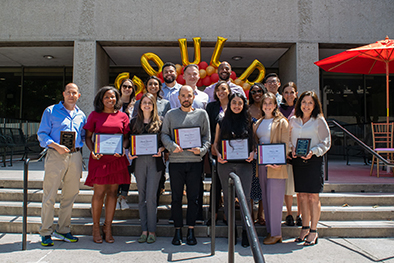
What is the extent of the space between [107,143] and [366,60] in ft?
21.9

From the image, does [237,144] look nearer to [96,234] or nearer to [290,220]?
[290,220]

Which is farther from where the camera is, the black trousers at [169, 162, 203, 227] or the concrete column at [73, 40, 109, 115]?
the concrete column at [73, 40, 109, 115]

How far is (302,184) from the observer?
3967 mm

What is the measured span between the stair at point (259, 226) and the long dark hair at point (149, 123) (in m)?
1.47

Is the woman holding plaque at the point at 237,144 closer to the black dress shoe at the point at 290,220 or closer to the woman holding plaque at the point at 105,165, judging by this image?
the black dress shoe at the point at 290,220

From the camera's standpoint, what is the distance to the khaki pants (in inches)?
152

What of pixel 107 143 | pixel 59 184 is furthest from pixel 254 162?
pixel 59 184

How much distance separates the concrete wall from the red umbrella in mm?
1716

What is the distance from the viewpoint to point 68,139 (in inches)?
152

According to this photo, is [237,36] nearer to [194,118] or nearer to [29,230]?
[194,118]

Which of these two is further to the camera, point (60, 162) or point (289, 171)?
point (289, 171)

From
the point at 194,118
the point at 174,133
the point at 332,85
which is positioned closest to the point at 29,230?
the point at 174,133

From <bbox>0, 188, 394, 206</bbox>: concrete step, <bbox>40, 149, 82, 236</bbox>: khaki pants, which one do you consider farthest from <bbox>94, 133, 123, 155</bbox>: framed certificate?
<bbox>0, 188, 394, 206</bbox>: concrete step

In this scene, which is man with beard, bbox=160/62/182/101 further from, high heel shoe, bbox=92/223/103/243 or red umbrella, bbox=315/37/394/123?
red umbrella, bbox=315/37/394/123
